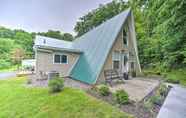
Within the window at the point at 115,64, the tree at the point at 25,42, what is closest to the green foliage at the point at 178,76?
the window at the point at 115,64

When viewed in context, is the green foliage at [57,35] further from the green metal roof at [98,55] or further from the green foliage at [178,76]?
the green foliage at [178,76]

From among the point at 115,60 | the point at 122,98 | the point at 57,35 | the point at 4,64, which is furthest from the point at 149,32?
A: the point at 4,64

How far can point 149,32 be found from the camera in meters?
14.2

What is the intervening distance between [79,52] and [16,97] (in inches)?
269

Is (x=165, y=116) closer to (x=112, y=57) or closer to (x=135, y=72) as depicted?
(x=112, y=57)

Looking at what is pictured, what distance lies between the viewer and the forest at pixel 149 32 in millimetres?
4145

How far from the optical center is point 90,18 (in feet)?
90.0

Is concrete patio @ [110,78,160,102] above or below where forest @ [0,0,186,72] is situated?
below

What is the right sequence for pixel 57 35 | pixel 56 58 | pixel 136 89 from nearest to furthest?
pixel 136 89 → pixel 56 58 → pixel 57 35

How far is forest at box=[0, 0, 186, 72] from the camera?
13.6ft

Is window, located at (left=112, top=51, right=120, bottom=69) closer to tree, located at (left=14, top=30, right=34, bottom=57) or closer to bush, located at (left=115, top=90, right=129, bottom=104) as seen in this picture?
bush, located at (left=115, top=90, right=129, bottom=104)

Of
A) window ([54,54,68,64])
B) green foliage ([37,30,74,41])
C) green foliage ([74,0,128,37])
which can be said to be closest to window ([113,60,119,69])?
window ([54,54,68,64])

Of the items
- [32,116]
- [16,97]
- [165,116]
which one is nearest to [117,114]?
[165,116]

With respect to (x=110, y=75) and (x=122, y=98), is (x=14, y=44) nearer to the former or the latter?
(x=110, y=75)
